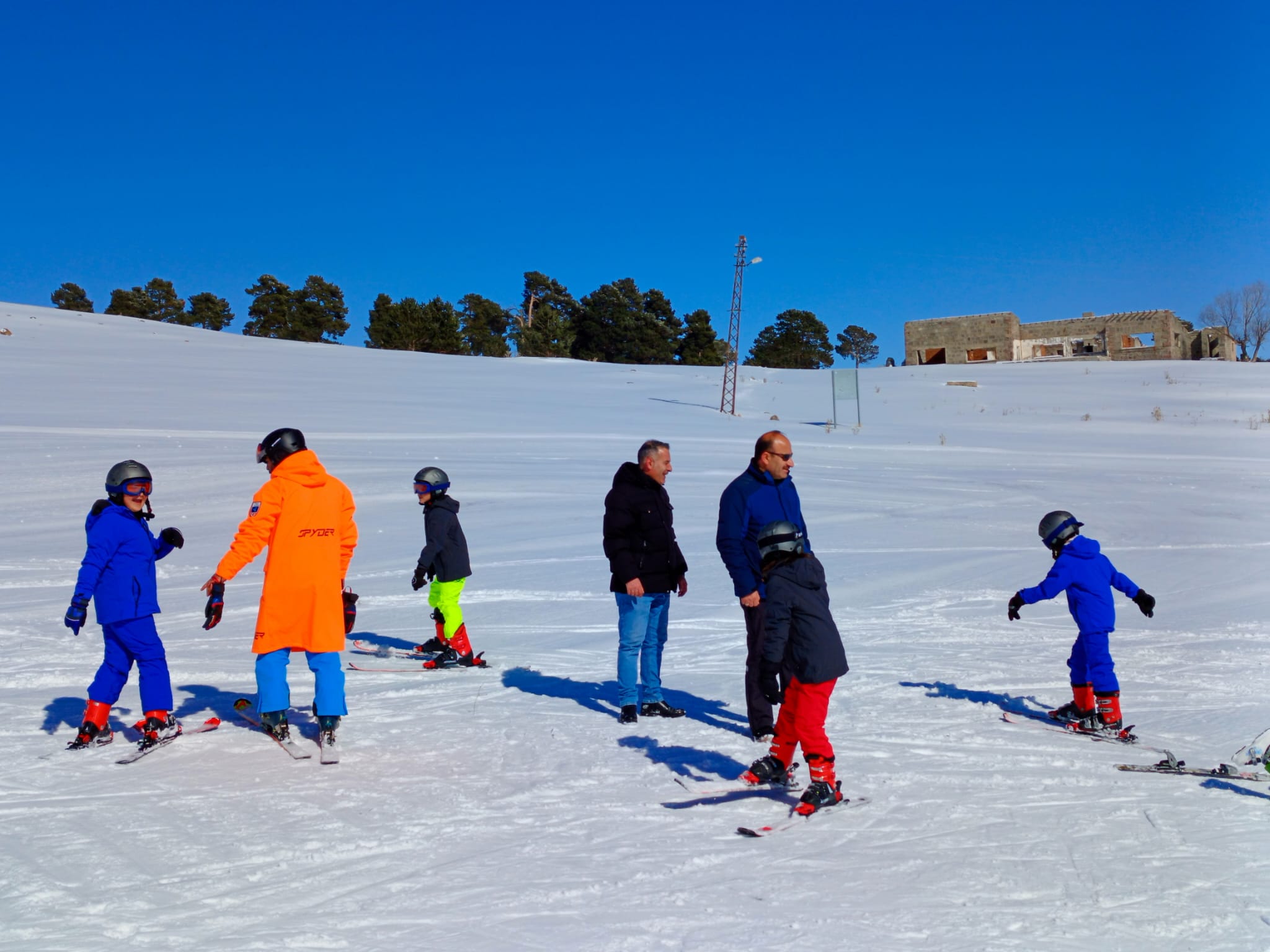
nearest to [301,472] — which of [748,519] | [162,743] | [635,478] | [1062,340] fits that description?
[162,743]

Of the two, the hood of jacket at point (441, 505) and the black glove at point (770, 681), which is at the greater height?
the hood of jacket at point (441, 505)

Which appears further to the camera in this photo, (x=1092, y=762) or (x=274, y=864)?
(x=1092, y=762)

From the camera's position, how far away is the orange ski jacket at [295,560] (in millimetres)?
5844

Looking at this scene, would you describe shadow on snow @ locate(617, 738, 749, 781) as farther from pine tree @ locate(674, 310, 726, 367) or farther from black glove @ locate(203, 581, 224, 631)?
pine tree @ locate(674, 310, 726, 367)

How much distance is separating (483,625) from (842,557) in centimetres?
548

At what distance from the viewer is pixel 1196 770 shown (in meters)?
5.34

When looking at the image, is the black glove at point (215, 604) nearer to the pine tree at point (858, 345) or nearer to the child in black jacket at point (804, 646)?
the child in black jacket at point (804, 646)

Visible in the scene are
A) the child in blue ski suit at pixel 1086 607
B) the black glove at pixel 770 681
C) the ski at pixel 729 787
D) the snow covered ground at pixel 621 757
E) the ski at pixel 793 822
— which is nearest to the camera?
the snow covered ground at pixel 621 757

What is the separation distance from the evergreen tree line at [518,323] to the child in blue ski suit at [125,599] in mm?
58362

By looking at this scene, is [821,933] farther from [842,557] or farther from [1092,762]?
[842,557]

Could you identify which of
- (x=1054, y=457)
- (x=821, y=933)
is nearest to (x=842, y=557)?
(x=821, y=933)

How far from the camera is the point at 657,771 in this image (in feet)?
18.6

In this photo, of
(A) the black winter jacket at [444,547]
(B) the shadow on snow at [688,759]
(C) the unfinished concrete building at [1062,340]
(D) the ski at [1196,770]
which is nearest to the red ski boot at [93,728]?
(A) the black winter jacket at [444,547]

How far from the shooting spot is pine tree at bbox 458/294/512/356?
233ft
